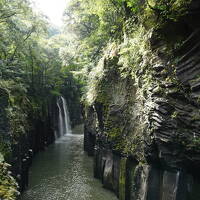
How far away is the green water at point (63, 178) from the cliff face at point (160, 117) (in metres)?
1.36

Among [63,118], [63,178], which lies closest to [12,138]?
[63,178]

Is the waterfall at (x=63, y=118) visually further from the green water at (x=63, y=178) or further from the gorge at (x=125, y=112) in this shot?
the green water at (x=63, y=178)

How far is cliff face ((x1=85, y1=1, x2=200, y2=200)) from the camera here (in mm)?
6840

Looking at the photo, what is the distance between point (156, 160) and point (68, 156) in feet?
36.7

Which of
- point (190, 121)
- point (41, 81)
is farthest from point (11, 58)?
point (190, 121)

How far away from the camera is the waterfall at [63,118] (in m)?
27.2

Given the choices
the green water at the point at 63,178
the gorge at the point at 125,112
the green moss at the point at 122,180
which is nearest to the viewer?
the gorge at the point at 125,112

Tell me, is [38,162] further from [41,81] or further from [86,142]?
[41,81]

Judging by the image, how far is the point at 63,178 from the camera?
43.1 ft

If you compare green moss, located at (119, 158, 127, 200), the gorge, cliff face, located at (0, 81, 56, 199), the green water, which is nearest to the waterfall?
the gorge

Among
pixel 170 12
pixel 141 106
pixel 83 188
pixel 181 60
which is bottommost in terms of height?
pixel 83 188

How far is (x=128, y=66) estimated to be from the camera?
10.2m

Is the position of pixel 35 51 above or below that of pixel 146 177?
above

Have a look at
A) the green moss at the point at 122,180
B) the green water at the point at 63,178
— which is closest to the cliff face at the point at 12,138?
the green water at the point at 63,178
